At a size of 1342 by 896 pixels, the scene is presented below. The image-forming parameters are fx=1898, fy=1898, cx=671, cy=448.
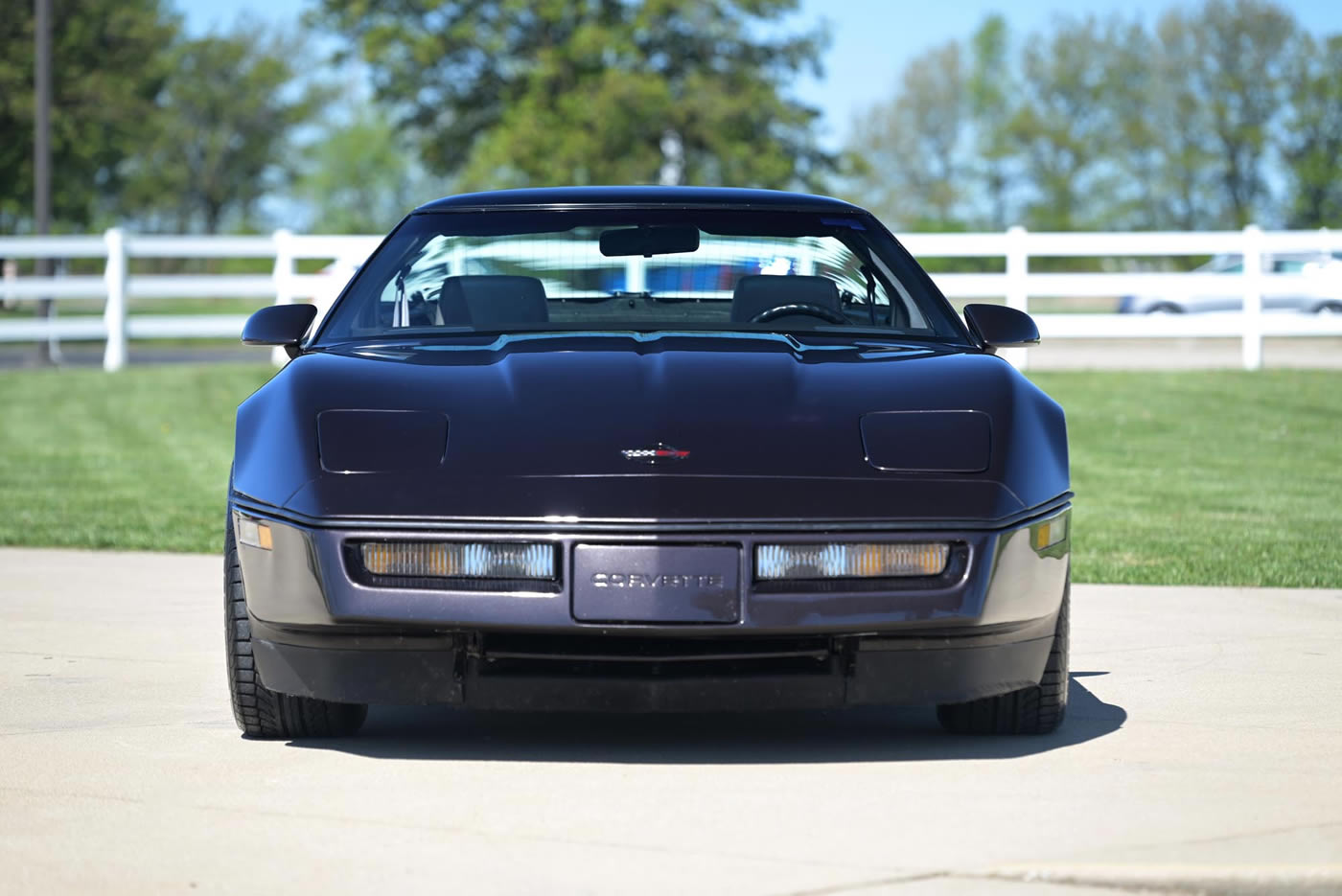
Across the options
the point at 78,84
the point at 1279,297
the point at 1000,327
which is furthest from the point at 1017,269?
the point at 78,84

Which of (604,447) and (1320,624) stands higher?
(604,447)

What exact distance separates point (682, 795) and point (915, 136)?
7329 cm

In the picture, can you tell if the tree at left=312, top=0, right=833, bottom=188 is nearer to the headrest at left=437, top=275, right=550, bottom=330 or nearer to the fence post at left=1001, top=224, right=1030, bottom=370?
the fence post at left=1001, top=224, right=1030, bottom=370

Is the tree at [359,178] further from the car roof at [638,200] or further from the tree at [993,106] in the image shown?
the car roof at [638,200]

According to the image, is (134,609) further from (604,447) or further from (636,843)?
(636,843)

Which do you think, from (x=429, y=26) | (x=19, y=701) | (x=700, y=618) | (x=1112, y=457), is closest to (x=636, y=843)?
(x=700, y=618)

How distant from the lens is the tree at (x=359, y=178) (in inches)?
3445

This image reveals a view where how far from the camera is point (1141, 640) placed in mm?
6477

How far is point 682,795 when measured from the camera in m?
4.12

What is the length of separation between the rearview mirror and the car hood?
0.87 meters

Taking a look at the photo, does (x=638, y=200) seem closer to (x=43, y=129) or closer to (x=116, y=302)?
(x=116, y=302)

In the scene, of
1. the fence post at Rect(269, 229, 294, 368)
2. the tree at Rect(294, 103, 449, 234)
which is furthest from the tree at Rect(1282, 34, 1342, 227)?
the fence post at Rect(269, 229, 294, 368)

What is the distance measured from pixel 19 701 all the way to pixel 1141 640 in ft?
11.9

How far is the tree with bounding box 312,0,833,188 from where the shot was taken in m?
37.0
